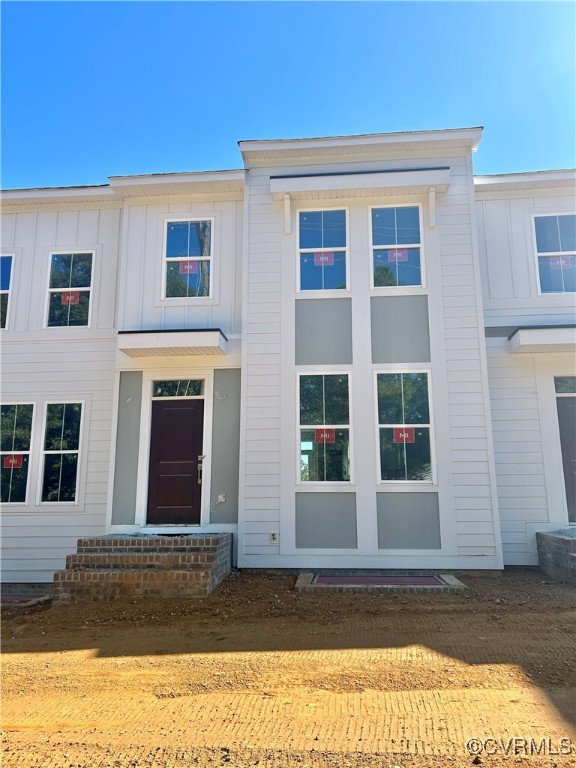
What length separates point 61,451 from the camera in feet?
28.9

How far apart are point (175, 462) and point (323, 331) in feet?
10.3

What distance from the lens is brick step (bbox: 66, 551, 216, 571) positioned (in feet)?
21.7

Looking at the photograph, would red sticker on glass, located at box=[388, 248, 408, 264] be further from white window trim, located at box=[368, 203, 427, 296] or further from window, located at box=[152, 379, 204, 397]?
window, located at box=[152, 379, 204, 397]

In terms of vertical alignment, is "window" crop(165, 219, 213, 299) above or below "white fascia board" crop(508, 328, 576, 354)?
above

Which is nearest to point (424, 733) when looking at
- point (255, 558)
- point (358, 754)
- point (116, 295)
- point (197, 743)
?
point (358, 754)

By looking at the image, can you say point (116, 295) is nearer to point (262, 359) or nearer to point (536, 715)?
point (262, 359)

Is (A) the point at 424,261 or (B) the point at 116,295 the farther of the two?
(B) the point at 116,295

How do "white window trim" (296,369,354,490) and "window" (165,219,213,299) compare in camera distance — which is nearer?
"white window trim" (296,369,354,490)

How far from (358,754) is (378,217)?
7.56m

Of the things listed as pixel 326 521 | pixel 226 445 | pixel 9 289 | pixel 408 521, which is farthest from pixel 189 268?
pixel 408 521

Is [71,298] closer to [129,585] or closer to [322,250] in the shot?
[322,250]

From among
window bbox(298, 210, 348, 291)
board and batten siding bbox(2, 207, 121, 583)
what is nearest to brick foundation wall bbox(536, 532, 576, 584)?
window bbox(298, 210, 348, 291)

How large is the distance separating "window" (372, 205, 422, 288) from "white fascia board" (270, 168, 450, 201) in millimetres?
391

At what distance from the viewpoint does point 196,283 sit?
895 cm
